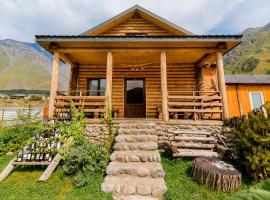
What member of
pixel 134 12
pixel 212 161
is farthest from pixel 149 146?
pixel 134 12

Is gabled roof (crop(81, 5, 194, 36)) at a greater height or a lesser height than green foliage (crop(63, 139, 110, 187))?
greater

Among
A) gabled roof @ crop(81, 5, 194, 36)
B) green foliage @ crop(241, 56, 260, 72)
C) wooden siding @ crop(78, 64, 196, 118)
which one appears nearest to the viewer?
gabled roof @ crop(81, 5, 194, 36)

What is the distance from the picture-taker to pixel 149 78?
11.9 meters

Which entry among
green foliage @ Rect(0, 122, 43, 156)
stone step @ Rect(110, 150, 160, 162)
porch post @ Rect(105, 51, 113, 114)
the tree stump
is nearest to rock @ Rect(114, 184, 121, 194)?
stone step @ Rect(110, 150, 160, 162)

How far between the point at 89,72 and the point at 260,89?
1263 centimetres

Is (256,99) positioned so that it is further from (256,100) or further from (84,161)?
(84,161)

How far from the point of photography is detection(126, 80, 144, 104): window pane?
12188mm

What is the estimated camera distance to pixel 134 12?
1150 centimetres

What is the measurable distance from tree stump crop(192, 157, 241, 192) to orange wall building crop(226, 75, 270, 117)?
35.1 feet

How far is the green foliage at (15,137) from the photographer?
26.5 ft

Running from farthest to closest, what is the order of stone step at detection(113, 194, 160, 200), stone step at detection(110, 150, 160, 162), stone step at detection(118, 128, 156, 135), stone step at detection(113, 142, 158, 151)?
stone step at detection(118, 128, 156, 135) < stone step at detection(113, 142, 158, 151) < stone step at detection(110, 150, 160, 162) < stone step at detection(113, 194, 160, 200)

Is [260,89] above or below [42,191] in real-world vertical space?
above

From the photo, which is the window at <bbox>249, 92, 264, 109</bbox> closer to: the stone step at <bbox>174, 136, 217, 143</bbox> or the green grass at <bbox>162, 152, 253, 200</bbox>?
the stone step at <bbox>174, 136, 217, 143</bbox>

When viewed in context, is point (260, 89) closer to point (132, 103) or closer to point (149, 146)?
point (132, 103)
